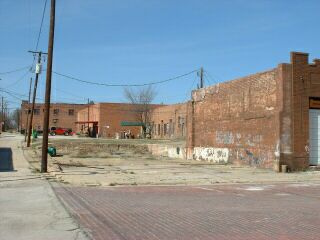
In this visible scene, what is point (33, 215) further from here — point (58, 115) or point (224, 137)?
point (58, 115)

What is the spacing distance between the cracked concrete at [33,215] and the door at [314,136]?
15150mm

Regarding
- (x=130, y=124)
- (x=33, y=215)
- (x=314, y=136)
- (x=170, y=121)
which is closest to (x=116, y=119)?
(x=130, y=124)

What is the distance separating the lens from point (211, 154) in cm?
3556

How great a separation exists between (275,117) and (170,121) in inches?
1961

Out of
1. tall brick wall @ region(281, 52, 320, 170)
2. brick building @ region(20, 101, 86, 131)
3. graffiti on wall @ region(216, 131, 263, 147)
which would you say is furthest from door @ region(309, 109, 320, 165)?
brick building @ region(20, 101, 86, 131)

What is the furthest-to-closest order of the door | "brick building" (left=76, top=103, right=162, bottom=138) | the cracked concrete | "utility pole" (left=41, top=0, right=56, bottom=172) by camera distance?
"brick building" (left=76, top=103, right=162, bottom=138)
the door
"utility pole" (left=41, top=0, right=56, bottom=172)
the cracked concrete

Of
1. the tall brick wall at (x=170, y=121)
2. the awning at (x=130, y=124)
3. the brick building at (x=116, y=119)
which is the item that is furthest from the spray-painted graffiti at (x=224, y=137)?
the awning at (x=130, y=124)

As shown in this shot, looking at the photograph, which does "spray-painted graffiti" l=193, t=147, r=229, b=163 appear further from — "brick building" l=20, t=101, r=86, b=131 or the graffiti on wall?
"brick building" l=20, t=101, r=86, b=131

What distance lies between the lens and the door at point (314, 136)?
87.0ft

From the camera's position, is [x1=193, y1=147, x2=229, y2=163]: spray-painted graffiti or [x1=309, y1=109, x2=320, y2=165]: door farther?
[x1=193, y1=147, x2=229, y2=163]: spray-painted graffiti

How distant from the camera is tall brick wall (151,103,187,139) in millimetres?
69375

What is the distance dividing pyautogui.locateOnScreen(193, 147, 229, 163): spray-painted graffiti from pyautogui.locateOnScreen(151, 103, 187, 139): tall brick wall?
93.5ft

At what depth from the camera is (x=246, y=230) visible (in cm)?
940

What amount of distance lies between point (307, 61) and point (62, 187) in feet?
51.4
